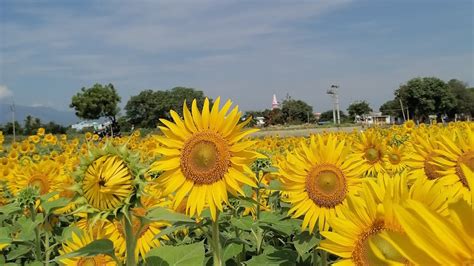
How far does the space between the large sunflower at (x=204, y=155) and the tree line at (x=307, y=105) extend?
38.5 m

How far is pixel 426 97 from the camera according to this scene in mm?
64750

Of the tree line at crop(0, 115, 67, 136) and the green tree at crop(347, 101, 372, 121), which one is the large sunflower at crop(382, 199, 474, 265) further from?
the green tree at crop(347, 101, 372, 121)

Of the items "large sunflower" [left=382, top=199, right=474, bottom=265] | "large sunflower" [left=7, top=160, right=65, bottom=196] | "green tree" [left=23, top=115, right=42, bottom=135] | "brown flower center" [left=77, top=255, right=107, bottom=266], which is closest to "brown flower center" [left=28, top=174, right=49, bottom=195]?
"large sunflower" [left=7, top=160, right=65, bottom=196]

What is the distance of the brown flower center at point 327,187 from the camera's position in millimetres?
2520

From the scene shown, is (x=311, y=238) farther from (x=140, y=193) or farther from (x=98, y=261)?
(x=140, y=193)

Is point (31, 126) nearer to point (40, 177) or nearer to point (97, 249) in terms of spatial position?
point (40, 177)

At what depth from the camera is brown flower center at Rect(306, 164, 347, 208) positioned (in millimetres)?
2520

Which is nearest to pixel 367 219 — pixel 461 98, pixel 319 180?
pixel 319 180

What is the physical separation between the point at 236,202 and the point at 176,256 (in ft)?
4.79

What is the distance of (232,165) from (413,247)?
1.49m

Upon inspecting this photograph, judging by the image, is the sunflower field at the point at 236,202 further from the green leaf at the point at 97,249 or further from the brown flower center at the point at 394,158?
the brown flower center at the point at 394,158

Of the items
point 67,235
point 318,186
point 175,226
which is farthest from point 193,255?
point 67,235

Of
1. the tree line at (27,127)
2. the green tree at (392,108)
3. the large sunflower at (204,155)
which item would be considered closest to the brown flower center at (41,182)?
the large sunflower at (204,155)

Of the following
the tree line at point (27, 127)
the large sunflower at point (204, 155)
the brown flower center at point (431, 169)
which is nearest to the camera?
the large sunflower at point (204, 155)
